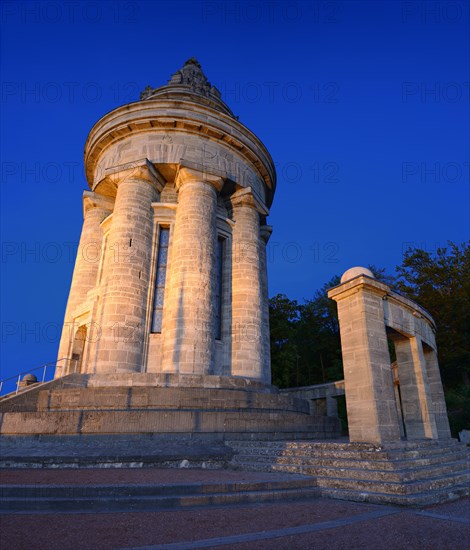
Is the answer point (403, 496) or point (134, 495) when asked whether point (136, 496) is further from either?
point (403, 496)

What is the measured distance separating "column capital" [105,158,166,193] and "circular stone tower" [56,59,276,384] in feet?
0.15

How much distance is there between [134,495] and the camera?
17.8 ft

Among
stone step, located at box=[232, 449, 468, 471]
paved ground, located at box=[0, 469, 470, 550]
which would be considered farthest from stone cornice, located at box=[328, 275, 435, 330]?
paved ground, located at box=[0, 469, 470, 550]

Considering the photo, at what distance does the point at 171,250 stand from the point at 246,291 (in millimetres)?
3955

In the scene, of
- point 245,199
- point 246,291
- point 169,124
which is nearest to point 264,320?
point 246,291

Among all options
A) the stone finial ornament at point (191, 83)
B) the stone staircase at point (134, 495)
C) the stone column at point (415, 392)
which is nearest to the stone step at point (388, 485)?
the stone staircase at point (134, 495)

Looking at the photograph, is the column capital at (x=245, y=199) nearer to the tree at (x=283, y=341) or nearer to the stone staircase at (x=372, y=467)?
the stone staircase at (x=372, y=467)

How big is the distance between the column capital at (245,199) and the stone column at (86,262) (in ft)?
21.8

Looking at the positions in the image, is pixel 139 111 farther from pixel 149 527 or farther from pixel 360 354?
pixel 149 527

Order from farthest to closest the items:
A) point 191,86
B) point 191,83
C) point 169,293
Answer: point 191,83
point 191,86
point 169,293

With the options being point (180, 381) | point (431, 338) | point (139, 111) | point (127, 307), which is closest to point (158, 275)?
point (127, 307)

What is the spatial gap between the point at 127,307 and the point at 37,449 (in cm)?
632

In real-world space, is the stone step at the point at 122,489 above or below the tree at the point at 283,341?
below

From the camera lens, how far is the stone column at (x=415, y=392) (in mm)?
11266
